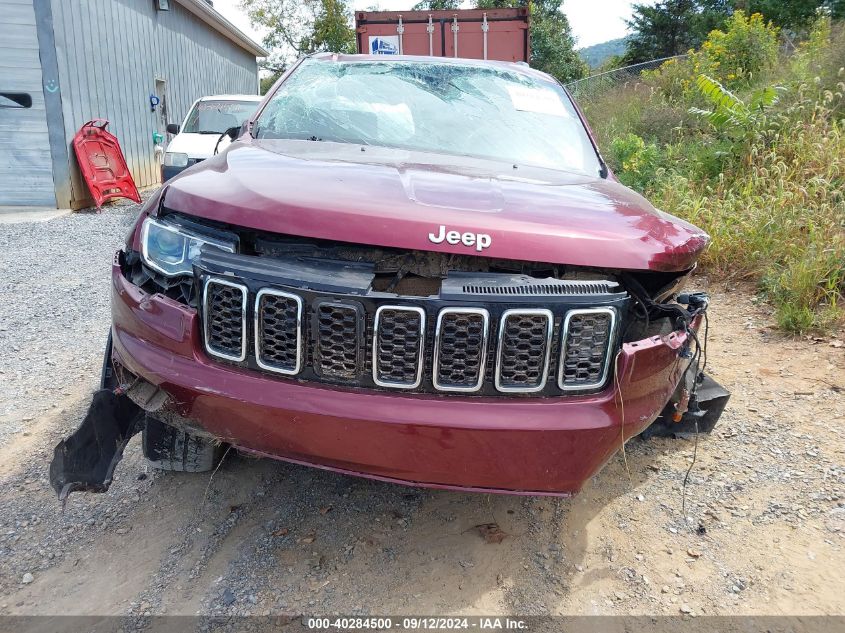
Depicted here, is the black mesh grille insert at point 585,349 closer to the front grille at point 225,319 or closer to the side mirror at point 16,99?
the front grille at point 225,319

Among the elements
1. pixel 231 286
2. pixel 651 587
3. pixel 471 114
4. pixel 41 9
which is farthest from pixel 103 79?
pixel 651 587

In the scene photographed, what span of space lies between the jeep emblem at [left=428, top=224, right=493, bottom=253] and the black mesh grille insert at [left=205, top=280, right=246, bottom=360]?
581 mm

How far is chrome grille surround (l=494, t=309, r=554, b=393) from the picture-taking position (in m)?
1.80

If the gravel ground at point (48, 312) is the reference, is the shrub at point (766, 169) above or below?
above

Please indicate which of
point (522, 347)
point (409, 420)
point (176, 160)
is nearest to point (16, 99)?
point (176, 160)

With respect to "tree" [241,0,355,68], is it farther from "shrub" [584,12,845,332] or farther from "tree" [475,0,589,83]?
"shrub" [584,12,845,332]

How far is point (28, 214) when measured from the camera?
966 cm

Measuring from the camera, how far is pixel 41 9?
9453 mm

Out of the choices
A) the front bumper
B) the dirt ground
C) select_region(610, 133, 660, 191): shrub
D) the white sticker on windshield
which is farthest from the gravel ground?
select_region(610, 133, 660, 191): shrub

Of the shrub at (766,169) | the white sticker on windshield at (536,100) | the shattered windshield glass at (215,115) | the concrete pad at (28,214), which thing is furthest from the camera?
the shattered windshield glass at (215,115)

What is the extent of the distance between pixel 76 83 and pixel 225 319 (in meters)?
10.6

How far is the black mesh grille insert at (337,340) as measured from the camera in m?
1.81

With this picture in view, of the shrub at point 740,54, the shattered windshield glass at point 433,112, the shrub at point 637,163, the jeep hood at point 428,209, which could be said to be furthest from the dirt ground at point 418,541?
the shrub at point 740,54

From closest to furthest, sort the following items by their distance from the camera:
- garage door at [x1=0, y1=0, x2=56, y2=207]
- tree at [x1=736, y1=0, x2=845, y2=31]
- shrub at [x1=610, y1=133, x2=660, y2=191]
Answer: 1. shrub at [x1=610, y1=133, x2=660, y2=191]
2. garage door at [x1=0, y1=0, x2=56, y2=207]
3. tree at [x1=736, y1=0, x2=845, y2=31]
